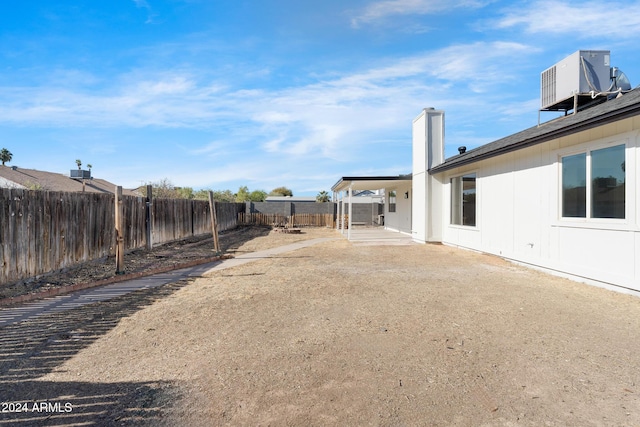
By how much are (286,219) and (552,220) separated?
21.6m

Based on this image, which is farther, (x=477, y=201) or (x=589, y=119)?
(x=477, y=201)

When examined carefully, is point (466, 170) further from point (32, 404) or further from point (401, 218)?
point (32, 404)

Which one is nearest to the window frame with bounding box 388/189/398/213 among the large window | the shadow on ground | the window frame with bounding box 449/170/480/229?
the window frame with bounding box 449/170/480/229

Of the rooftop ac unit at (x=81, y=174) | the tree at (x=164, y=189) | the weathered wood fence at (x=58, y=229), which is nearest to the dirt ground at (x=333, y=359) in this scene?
the weathered wood fence at (x=58, y=229)

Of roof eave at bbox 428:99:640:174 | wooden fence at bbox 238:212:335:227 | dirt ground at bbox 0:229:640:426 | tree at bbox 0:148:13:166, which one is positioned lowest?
dirt ground at bbox 0:229:640:426

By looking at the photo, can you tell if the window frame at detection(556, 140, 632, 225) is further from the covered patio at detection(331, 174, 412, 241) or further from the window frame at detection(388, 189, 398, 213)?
the window frame at detection(388, 189, 398, 213)

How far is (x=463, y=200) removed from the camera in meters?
12.0

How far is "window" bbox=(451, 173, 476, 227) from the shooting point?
37.4 ft

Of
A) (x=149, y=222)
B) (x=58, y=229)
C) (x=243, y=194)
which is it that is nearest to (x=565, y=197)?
(x=58, y=229)

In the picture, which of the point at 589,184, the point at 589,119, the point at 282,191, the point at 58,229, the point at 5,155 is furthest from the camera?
the point at 282,191

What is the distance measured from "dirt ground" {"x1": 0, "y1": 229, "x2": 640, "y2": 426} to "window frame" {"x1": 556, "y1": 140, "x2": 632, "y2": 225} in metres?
1.33

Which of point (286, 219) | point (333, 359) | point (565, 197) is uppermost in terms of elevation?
point (565, 197)

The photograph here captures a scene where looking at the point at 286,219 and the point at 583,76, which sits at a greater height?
the point at 583,76

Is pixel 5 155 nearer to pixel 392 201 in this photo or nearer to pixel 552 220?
pixel 392 201
